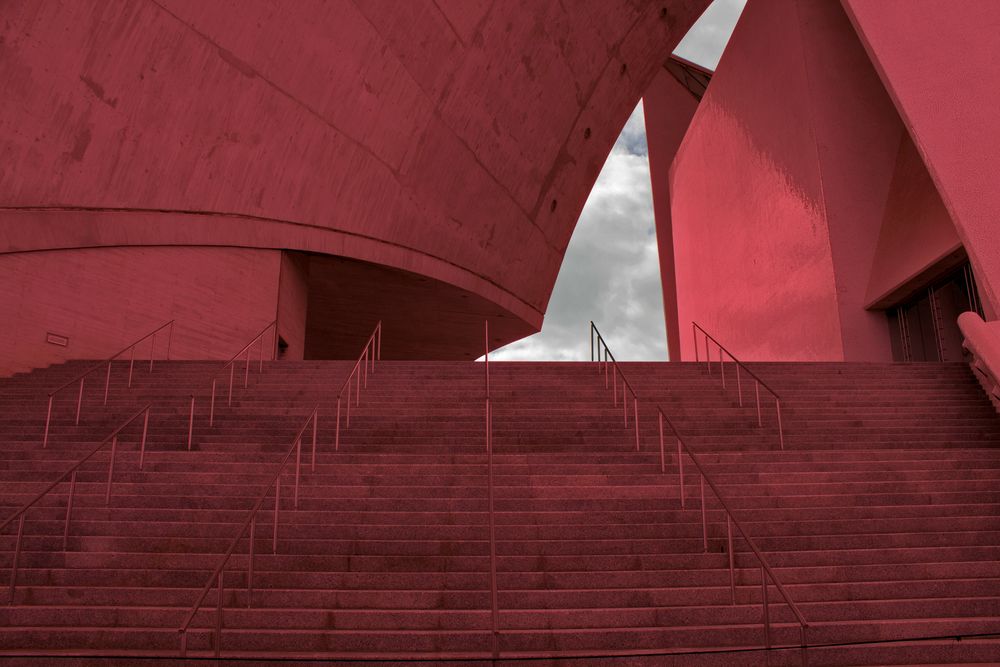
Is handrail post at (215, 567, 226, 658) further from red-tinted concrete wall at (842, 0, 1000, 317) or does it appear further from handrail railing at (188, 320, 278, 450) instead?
red-tinted concrete wall at (842, 0, 1000, 317)

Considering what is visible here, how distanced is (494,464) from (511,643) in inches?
112

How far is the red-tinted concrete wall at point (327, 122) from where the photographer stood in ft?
39.2

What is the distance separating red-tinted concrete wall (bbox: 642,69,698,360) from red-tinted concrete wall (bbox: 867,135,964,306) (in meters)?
16.8

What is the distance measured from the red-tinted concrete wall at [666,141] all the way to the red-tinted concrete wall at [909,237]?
16.8 meters

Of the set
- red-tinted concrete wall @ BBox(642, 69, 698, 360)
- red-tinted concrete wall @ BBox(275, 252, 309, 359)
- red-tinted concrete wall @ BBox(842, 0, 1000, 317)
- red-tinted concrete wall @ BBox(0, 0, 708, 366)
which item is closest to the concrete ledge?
red-tinted concrete wall @ BBox(842, 0, 1000, 317)

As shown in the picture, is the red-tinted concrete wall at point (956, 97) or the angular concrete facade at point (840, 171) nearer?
the red-tinted concrete wall at point (956, 97)

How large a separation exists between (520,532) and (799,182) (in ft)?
45.8

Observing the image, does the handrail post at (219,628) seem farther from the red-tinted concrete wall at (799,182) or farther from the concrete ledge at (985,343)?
the red-tinted concrete wall at (799,182)

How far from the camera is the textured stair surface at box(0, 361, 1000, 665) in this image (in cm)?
478

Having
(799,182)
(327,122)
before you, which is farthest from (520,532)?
(799,182)

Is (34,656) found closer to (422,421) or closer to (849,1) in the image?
(422,421)

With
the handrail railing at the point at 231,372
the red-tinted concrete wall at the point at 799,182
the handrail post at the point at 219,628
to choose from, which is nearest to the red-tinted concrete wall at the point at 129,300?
the handrail railing at the point at 231,372

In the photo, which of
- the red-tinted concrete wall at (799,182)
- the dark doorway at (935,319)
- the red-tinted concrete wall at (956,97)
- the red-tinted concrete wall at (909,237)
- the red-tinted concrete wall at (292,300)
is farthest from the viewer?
the red-tinted concrete wall at (799,182)

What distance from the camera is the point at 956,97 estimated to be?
11.5m
